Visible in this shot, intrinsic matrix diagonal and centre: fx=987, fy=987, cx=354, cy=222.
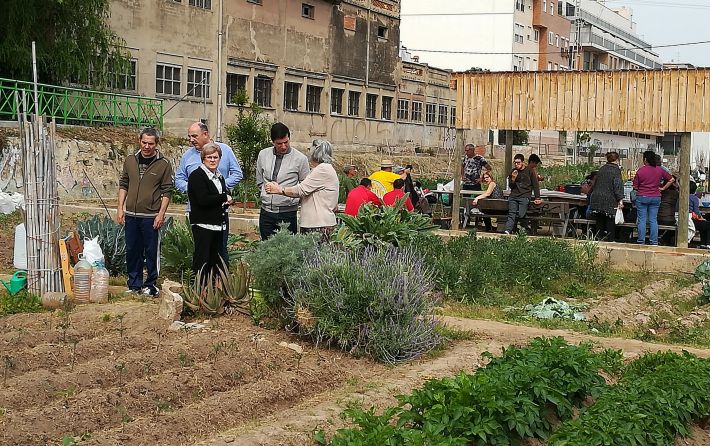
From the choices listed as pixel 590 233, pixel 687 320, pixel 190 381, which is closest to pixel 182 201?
pixel 590 233

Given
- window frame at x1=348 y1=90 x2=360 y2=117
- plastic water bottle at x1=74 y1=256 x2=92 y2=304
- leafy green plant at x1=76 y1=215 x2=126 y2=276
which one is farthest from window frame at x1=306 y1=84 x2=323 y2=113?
plastic water bottle at x1=74 y1=256 x2=92 y2=304

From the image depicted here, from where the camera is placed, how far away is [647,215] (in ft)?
55.3

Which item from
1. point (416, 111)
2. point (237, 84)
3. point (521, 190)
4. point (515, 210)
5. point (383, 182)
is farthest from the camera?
point (416, 111)

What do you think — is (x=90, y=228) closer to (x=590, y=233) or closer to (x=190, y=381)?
(x=190, y=381)

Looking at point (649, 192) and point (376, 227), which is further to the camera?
point (649, 192)

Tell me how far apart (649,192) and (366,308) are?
31.5ft

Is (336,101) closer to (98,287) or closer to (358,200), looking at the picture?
(358,200)

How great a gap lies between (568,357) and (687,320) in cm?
455

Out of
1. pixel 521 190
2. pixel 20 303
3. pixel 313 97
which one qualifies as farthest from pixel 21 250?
pixel 313 97

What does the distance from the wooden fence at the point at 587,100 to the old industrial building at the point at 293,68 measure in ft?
48.8

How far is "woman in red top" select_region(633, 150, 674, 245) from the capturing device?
16.3m

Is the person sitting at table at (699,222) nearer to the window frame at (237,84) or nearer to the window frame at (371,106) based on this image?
the window frame at (237,84)

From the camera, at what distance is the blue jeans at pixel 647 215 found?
16500 millimetres

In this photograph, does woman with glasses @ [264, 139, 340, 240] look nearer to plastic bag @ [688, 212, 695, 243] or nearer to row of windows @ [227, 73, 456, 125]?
plastic bag @ [688, 212, 695, 243]
